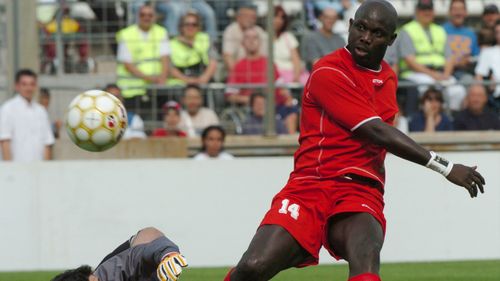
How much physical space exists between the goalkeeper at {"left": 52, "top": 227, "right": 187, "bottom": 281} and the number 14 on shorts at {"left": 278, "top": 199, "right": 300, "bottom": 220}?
2.44ft

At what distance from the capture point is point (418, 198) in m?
11.5

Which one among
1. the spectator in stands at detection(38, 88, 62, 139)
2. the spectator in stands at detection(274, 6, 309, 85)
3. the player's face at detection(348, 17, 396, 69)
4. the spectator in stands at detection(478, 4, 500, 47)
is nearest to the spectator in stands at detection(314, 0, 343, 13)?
the spectator in stands at detection(274, 6, 309, 85)

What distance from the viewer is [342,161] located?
641 cm

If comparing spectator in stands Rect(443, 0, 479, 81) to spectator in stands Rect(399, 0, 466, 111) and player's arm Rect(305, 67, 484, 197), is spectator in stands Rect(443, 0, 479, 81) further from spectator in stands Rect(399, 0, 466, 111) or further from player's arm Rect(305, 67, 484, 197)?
player's arm Rect(305, 67, 484, 197)

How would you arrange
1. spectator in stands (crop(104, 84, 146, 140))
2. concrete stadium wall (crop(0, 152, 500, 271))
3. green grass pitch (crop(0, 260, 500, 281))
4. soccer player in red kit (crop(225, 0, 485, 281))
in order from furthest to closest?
spectator in stands (crop(104, 84, 146, 140)) < concrete stadium wall (crop(0, 152, 500, 271)) < green grass pitch (crop(0, 260, 500, 281)) < soccer player in red kit (crop(225, 0, 485, 281))

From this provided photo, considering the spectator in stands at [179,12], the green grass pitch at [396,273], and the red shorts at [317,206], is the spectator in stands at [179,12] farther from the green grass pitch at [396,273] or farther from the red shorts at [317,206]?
the red shorts at [317,206]

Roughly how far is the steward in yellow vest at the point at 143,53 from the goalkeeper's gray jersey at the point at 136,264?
6409 mm

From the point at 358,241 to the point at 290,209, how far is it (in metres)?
0.47

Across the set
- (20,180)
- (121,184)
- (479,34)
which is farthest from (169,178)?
(479,34)

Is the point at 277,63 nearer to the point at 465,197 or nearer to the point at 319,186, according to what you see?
the point at 465,197

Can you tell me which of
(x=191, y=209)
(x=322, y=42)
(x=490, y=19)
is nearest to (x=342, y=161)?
(x=191, y=209)

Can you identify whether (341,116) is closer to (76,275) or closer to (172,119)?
(76,275)

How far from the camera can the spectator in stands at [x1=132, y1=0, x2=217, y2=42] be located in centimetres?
1367

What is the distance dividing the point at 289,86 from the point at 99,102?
4.60 m
